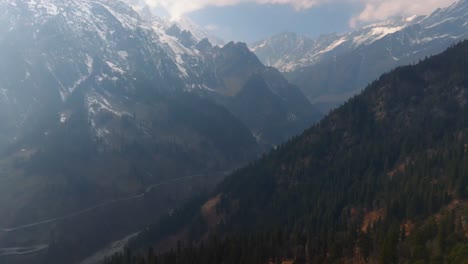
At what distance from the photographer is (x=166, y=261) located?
652 feet

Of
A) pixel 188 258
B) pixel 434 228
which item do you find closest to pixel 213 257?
pixel 188 258

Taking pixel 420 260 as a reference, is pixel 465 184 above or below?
above

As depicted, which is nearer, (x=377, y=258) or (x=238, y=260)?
(x=377, y=258)

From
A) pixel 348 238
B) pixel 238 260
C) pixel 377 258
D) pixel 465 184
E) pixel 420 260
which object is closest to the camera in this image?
pixel 420 260

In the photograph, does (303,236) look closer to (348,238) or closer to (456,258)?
(348,238)

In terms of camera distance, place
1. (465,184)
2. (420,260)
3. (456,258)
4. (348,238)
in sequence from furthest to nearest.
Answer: (465,184) < (348,238) < (420,260) < (456,258)

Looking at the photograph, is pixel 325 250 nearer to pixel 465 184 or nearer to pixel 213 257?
pixel 213 257

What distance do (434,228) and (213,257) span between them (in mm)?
80903

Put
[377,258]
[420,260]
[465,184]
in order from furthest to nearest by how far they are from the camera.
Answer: [465,184] → [377,258] → [420,260]

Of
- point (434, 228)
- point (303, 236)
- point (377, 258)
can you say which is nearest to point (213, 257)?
point (303, 236)

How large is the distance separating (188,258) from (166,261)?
9.14 meters

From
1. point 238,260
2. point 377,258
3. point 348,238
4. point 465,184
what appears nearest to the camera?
point 377,258

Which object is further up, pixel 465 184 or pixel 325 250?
pixel 465 184

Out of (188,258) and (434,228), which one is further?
(188,258)
